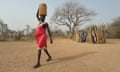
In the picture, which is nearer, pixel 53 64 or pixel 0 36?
pixel 53 64

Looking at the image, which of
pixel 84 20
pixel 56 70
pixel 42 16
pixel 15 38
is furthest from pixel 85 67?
pixel 84 20

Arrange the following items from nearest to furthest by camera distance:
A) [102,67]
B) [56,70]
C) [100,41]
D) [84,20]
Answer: [56,70] → [102,67] → [100,41] → [84,20]

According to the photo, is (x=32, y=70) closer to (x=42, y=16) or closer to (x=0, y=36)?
(x=42, y=16)

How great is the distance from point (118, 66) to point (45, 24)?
2.78m

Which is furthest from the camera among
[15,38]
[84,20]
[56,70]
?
[84,20]

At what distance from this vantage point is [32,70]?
18.7 ft

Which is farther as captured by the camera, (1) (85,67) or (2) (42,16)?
(2) (42,16)

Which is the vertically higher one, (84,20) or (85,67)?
(84,20)

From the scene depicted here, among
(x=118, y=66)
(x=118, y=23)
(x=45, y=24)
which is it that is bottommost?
(x=118, y=66)

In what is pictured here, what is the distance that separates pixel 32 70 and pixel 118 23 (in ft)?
93.4

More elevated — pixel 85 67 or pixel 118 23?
pixel 118 23

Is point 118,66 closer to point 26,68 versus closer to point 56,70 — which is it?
point 56,70

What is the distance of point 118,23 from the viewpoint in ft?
105

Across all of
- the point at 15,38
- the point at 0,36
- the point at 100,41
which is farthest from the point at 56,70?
the point at 0,36
